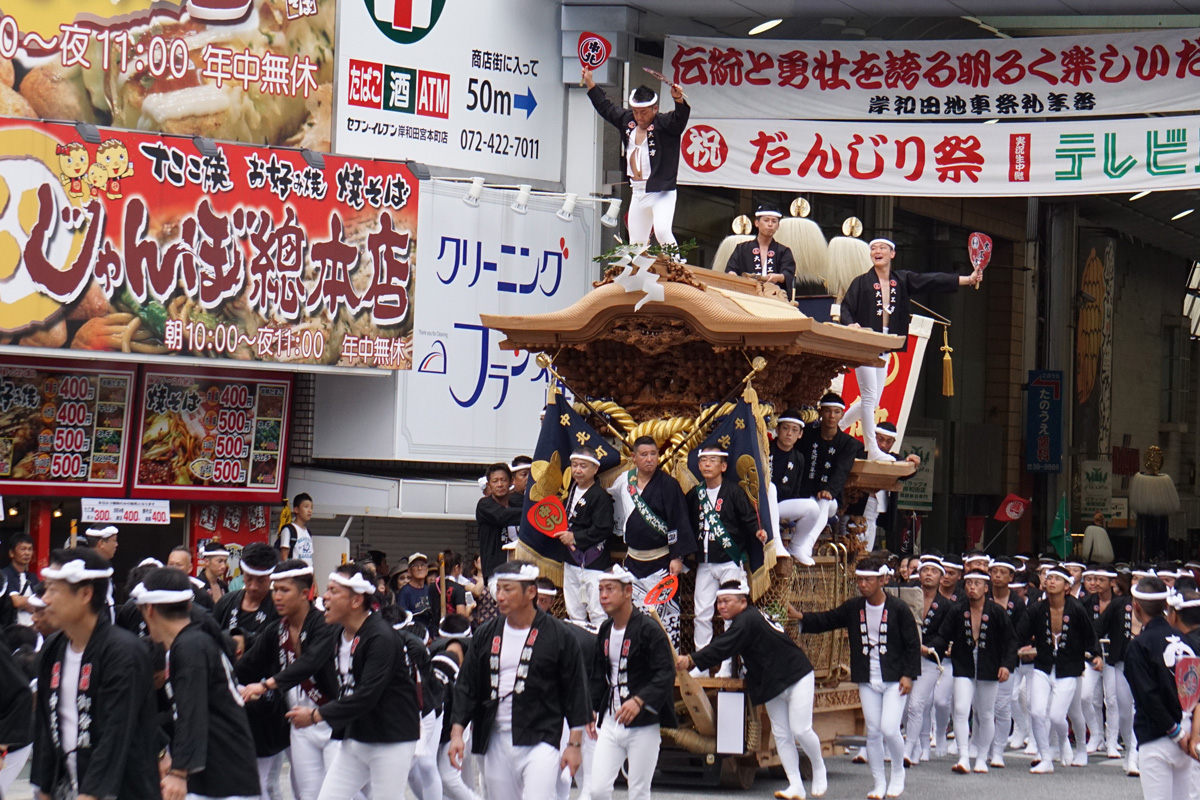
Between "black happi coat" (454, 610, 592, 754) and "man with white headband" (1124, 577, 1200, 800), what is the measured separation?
11.2 ft

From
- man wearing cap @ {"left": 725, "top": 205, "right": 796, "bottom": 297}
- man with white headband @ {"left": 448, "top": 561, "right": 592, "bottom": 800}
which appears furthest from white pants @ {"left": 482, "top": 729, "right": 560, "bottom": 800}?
man wearing cap @ {"left": 725, "top": 205, "right": 796, "bottom": 297}

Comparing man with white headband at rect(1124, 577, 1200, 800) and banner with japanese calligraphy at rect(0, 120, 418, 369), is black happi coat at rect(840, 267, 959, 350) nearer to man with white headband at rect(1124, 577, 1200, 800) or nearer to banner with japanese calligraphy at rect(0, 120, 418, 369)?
banner with japanese calligraphy at rect(0, 120, 418, 369)

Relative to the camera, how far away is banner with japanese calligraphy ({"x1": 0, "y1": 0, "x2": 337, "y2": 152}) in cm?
1830

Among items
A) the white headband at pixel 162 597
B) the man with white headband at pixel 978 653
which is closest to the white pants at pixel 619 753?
the white headband at pixel 162 597

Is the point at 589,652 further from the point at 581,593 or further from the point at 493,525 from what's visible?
the point at 493,525

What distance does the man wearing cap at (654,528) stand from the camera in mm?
13055

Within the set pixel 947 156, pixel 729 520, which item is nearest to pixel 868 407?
pixel 729 520

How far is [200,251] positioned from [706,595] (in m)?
8.31

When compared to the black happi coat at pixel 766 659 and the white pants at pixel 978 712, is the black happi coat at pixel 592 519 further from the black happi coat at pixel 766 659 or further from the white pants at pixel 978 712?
the white pants at pixel 978 712

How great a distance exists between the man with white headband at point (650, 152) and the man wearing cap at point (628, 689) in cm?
465

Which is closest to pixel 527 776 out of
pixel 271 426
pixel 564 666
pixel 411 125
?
pixel 564 666

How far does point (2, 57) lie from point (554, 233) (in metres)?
Answer: 7.20

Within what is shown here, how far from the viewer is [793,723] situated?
12773 mm

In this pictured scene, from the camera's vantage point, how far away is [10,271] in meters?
17.4
